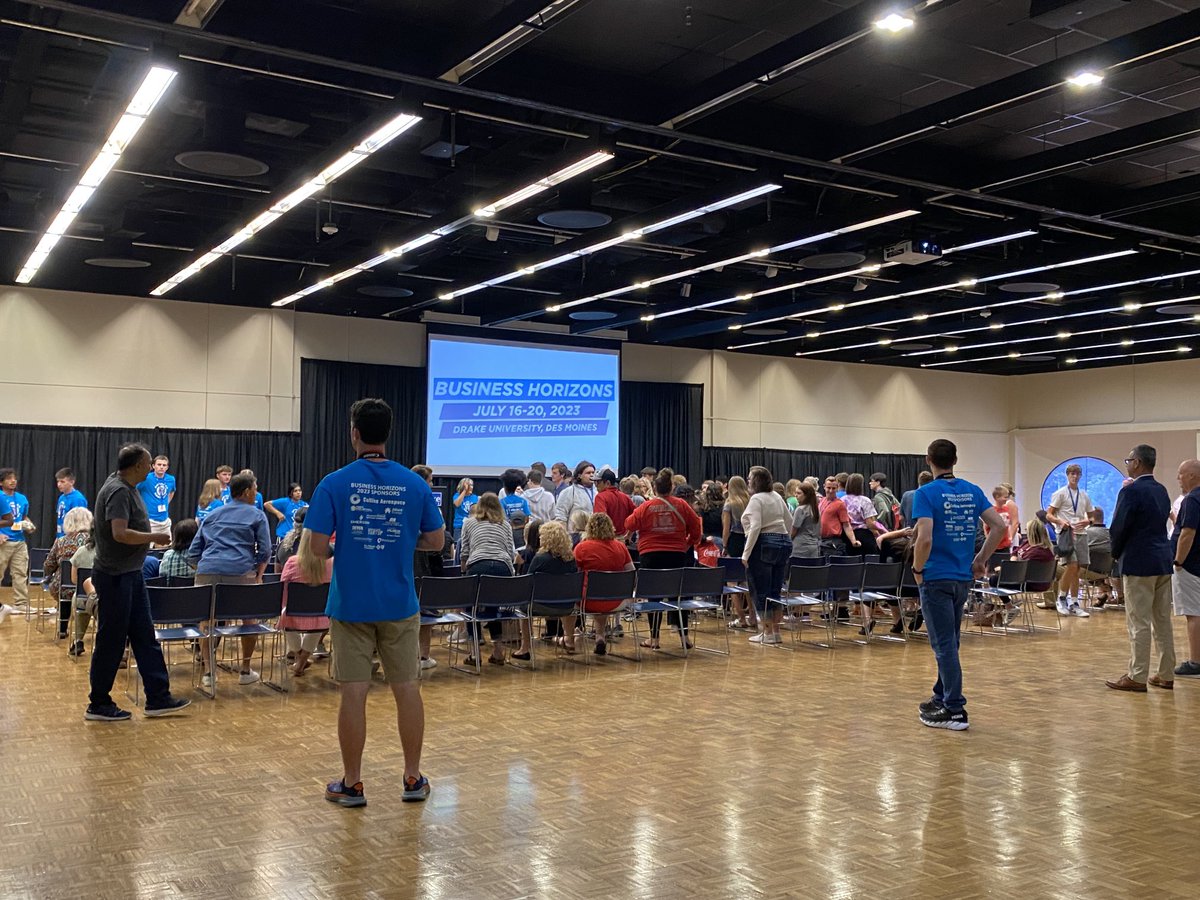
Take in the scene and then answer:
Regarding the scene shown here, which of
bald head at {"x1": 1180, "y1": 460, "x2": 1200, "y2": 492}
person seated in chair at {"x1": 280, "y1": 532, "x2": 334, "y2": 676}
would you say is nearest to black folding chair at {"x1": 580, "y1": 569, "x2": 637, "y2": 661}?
person seated in chair at {"x1": 280, "y1": 532, "x2": 334, "y2": 676}

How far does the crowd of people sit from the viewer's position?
13.5 feet

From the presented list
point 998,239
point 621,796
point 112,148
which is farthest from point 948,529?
point 112,148

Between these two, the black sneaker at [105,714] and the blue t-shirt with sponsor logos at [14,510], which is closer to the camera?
the black sneaker at [105,714]

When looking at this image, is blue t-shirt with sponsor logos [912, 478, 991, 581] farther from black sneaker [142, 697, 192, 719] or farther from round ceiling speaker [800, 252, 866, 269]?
round ceiling speaker [800, 252, 866, 269]

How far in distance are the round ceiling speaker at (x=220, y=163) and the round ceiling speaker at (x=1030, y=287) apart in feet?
28.7

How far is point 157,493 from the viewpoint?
41.4ft

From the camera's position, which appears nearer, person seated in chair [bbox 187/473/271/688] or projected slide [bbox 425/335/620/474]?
person seated in chair [bbox 187/473/271/688]

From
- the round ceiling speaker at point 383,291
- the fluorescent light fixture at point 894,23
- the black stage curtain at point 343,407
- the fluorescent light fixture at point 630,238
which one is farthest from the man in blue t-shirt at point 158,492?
the fluorescent light fixture at point 894,23

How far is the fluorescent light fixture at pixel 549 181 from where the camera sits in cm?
776

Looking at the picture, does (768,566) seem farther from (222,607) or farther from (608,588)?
(222,607)

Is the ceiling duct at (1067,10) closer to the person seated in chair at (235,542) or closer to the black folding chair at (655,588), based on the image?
the black folding chair at (655,588)

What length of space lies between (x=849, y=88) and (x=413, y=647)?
5.87 m

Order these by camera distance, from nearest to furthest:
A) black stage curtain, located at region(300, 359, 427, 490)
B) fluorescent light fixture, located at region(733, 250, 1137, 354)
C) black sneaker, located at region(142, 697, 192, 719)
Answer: black sneaker, located at region(142, 697, 192, 719) < fluorescent light fixture, located at region(733, 250, 1137, 354) < black stage curtain, located at region(300, 359, 427, 490)

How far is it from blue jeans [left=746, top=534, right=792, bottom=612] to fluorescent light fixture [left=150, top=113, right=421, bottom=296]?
445 cm
